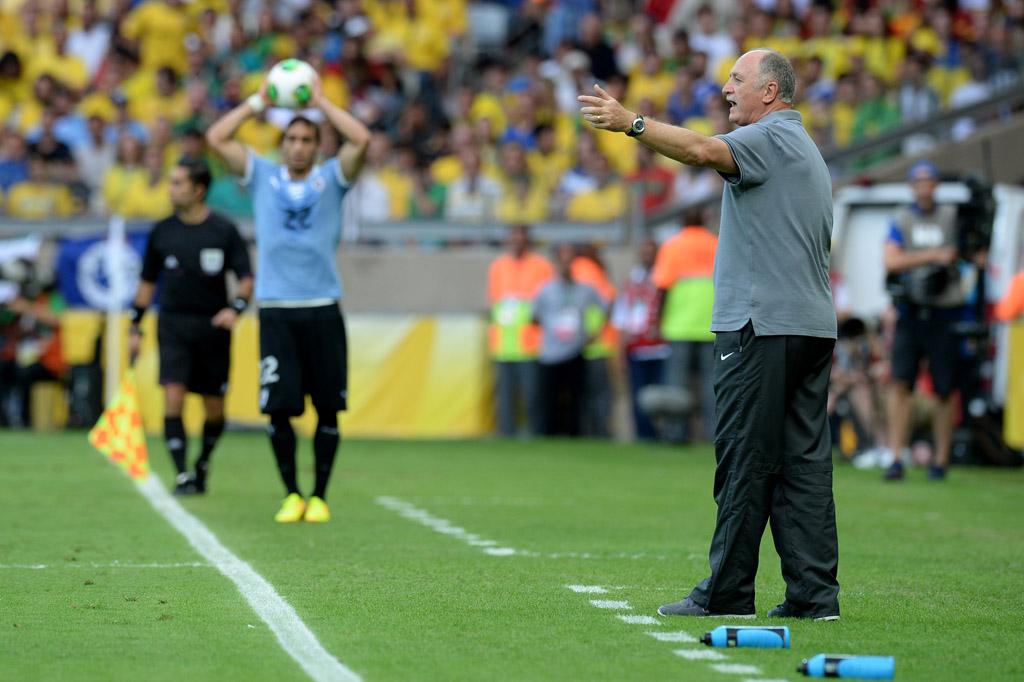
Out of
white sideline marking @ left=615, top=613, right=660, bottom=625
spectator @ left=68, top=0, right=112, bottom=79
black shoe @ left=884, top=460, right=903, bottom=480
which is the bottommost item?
black shoe @ left=884, top=460, right=903, bottom=480

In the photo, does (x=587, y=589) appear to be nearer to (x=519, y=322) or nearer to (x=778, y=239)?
(x=778, y=239)

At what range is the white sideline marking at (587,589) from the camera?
754 cm

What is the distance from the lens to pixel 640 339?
1994cm

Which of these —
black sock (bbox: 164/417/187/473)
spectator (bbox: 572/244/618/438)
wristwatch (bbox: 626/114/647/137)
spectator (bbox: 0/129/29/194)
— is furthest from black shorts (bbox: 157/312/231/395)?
spectator (bbox: 0/129/29/194)

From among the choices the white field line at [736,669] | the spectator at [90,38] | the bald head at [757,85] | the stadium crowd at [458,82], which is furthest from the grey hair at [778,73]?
the spectator at [90,38]

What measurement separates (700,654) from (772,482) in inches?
43.4

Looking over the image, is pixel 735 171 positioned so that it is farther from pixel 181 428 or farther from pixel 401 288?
pixel 401 288

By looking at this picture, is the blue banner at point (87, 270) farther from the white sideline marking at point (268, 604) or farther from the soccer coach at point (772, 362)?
the soccer coach at point (772, 362)

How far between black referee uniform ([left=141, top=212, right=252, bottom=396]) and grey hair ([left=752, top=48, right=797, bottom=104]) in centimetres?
596

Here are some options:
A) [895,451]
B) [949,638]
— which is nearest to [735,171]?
[949,638]

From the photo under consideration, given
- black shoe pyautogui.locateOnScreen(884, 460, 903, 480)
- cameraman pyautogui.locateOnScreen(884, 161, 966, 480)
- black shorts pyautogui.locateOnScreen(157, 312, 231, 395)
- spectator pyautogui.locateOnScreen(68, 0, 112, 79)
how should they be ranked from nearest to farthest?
black shorts pyautogui.locateOnScreen(157, 312, 231, 395) < cameraman pyautogui.locateOnScreen(884, 161, 966, 480) < black shoe pyautogui.locateOnScreen(884, 460, 903, 480) < spectator pyautogui.locateOnScreen(68, 0, 112, 79)

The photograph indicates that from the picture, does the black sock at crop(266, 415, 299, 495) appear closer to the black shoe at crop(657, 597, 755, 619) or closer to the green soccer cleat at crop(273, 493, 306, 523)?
the green soccer cleat at crop(273, 493, 306, 523)

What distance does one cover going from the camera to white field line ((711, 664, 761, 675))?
5.59 m

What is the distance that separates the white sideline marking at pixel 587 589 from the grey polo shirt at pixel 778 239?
1303 millimetres
